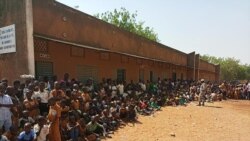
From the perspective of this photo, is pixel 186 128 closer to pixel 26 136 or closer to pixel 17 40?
pixel 17 40

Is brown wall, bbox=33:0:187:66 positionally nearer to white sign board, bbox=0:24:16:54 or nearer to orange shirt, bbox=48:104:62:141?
white sign board, bbox=0:24:16:54

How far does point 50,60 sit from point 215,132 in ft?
22.1

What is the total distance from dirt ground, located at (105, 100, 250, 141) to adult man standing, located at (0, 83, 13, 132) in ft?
12.3

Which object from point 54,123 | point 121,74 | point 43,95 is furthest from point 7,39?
point 121,74

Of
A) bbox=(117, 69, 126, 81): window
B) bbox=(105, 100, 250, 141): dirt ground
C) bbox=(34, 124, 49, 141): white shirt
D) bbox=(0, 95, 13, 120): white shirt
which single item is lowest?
bbox=(105, 100, 250, 141): dirt ground

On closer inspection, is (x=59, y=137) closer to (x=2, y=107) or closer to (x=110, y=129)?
(x=2, y=107)

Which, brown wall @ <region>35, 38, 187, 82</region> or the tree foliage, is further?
the tree foliage

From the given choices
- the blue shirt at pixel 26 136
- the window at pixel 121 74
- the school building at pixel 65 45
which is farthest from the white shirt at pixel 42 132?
the window at pixel 121 74

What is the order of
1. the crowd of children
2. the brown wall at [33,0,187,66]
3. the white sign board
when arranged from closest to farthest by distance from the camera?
the crowd of children, the white sign board, the brown wall at [33,0,187,66]

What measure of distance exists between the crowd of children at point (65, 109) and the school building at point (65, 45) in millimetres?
835

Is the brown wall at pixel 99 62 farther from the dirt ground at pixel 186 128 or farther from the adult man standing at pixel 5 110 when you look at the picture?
the adult man standing at pixel 5 110

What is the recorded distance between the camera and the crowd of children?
28.2 feet

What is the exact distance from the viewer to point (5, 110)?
850 cm

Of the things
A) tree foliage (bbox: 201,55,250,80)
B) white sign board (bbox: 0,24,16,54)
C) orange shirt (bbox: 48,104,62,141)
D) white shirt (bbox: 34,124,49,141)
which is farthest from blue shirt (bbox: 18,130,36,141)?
tree foliage (bbox: 201,55,250,80)
